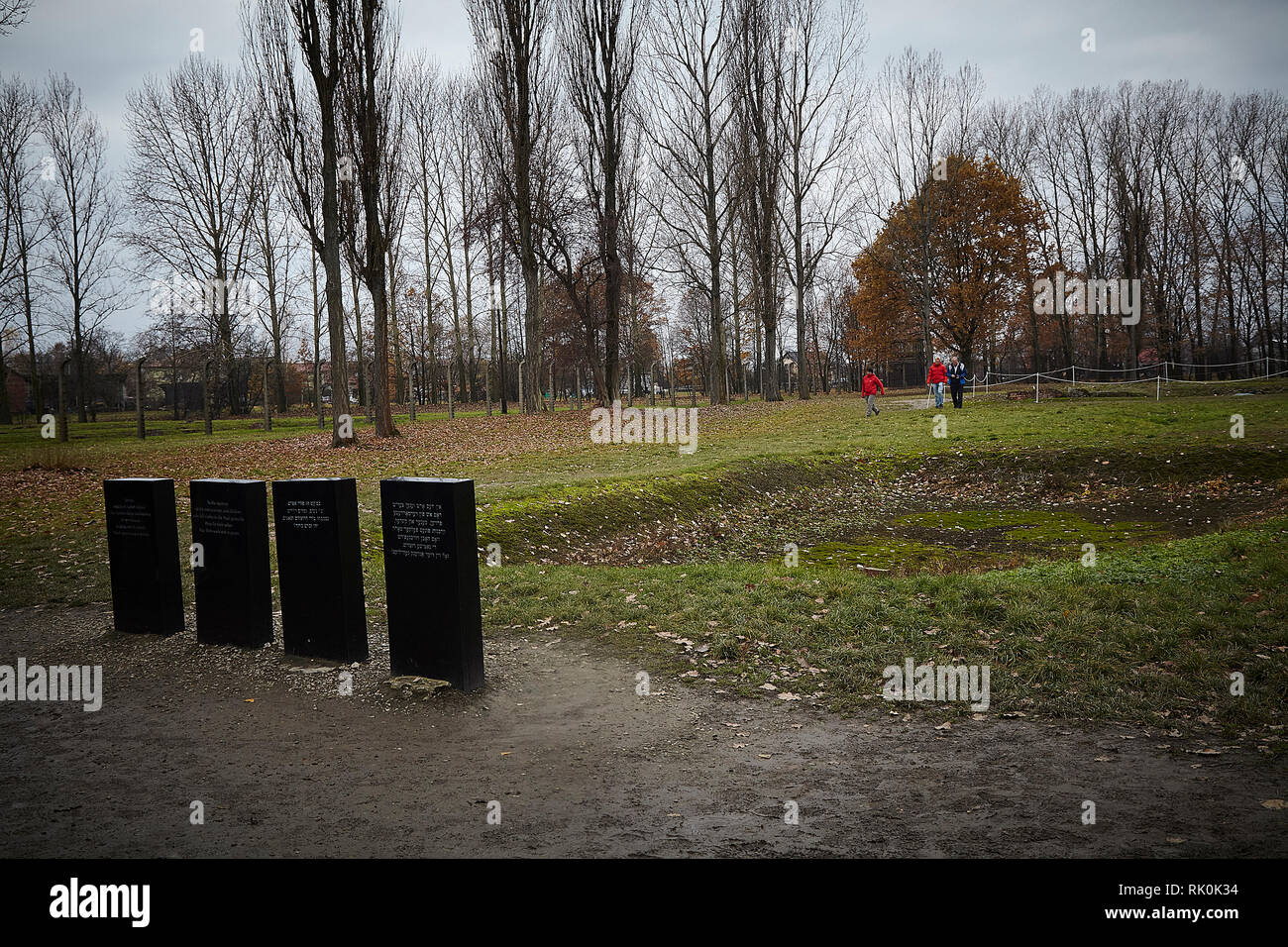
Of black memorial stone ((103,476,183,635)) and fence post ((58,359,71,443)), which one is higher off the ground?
fence post ((58,359,71,443))

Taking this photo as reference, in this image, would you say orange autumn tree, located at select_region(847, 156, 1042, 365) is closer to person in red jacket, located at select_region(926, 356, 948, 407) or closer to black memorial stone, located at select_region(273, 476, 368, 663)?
person in red jacket, located at select_region(926, 356, 948, 407)

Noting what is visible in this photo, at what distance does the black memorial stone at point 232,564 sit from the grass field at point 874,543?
1322 mm

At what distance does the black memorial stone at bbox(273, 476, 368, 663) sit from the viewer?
6.44m

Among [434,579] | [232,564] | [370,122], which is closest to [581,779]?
[434,579]

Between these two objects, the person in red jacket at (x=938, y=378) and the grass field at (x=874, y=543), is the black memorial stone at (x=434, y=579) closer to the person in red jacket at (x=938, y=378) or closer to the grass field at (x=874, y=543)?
the grass field at (x=874, y=543)

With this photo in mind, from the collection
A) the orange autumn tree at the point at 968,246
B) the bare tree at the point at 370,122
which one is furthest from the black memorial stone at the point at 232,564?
the orange autumn tree at the point at 968,246

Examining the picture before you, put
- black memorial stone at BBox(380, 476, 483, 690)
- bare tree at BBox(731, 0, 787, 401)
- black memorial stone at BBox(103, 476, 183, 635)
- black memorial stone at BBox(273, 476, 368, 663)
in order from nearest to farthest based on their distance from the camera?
black memorial stone at BBox(380, 476, 483, 690) < black memorial stone at BBox(273, 476, 368, 663) < black memorial stone at BBox(103, 476, 183, 635) < bare tree at BBox(731, 0, 787, 401)

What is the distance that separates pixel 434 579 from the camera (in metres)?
5.92

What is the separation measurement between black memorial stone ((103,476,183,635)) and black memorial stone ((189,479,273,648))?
18.6 inches

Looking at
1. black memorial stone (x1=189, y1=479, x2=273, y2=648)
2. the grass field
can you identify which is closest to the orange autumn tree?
the grass field

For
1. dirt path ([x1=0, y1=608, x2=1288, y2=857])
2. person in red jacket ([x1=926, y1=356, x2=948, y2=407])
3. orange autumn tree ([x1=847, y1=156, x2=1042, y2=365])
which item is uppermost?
orange autumn tree ([x1=847, y1=156, x2=1042, y2=365])
